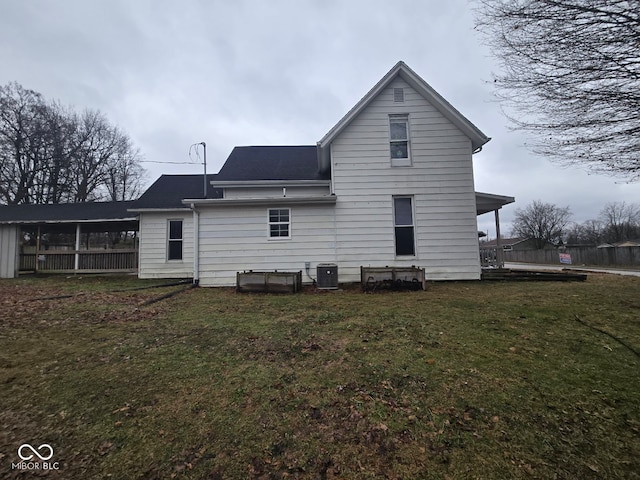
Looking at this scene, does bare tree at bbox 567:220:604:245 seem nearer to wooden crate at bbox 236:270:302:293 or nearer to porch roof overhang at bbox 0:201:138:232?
wooden crate at bbox 236:270:302:293

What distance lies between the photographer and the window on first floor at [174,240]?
1321 centimetres

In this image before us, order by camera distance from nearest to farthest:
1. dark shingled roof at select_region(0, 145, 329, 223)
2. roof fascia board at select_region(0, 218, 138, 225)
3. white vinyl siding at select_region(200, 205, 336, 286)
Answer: white vinyl siding at select_region(200, 205, 336, 286), dark shingled roof at select_region(0, 145, 329, 223), roof fascia board at select_region(0, 218, 138, 225)

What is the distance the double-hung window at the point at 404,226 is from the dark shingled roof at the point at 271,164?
3600 mm

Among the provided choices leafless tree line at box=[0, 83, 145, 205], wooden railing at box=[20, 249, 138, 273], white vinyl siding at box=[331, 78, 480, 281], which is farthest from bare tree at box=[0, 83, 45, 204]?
white vinyl siding at box=[331, 78, 480, 281]

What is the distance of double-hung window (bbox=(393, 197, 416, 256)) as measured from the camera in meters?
10.2

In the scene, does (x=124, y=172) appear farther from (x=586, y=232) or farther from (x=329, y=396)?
(x=586, y=232)

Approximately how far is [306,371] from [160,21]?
16263mm

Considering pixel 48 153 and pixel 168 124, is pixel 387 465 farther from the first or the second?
pixel 48 153

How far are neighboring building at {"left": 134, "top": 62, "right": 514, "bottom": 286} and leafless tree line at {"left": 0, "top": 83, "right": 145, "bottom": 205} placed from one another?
25.9m

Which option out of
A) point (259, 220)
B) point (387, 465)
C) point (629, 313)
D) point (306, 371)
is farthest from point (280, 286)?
point (629, 313)

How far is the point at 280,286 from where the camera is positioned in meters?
8.75

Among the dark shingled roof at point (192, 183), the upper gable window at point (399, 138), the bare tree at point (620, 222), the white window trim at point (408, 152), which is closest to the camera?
the white window trim at point (408, 152)

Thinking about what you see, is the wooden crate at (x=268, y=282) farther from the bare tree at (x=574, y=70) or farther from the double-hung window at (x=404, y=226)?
the bare tree at (x=574, y=70)

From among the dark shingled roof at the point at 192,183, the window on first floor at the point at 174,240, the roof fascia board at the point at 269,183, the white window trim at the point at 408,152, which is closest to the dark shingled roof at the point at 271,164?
the dark shingled roof at the point at 192,183
